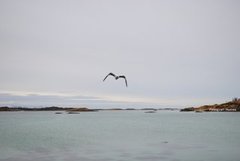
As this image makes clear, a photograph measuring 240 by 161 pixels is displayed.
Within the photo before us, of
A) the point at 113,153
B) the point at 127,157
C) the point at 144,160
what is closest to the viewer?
the point at 144,160

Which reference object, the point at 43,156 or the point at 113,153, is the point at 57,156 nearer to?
the point at 43,156

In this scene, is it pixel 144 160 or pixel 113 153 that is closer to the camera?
pixel 144 160

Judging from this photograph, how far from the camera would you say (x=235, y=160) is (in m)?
29.4

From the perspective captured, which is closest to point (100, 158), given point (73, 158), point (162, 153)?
point (73, 158)

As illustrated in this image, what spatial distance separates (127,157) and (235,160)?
9.96 m

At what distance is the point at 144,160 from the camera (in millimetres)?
28875

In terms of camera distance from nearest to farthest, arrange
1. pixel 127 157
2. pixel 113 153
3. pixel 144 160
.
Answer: pixel 144 160, pixel 127 157, pixel 113 153

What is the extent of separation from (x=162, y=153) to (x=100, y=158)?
254 inches

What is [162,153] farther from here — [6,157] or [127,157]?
[6,157]

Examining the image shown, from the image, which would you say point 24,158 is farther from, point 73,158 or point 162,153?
point 162,153

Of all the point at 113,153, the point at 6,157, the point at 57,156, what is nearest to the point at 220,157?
the point at 113,153

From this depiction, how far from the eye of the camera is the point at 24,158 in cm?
3034

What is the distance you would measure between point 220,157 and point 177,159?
4.83m

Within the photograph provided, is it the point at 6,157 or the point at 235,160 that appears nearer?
the point at 235,160
